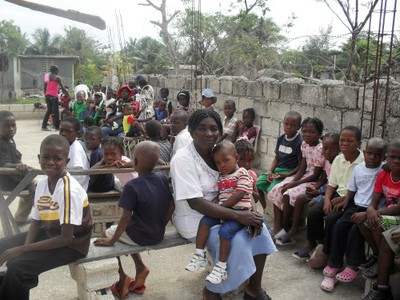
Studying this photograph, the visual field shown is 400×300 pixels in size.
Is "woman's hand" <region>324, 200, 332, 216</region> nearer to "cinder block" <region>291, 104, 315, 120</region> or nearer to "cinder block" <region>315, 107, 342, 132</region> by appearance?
"cinder block" <region>315, 107, 342, 132</region>

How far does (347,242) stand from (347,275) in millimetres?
261

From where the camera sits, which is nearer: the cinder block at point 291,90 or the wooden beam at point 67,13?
the wooden beam at point 67,13

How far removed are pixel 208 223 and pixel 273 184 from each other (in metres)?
1.81

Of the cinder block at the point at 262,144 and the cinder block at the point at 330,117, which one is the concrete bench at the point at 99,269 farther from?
the cinder block at the point at 262,144

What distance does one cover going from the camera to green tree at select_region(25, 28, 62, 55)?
37.3 m

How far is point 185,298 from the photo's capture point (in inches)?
127

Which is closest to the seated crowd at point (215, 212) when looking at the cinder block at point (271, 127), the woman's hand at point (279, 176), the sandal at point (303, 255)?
the sandal at point (303, 255)

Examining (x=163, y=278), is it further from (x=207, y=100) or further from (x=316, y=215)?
(x=207, y=100)

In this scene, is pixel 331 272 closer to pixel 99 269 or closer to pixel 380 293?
pixel 380 293

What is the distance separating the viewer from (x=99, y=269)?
280cm

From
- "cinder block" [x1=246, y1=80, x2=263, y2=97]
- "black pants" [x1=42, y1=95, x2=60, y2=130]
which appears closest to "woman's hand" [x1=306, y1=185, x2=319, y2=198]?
"cinder block" [x1=246, y1=80, x2=263, y2=97]

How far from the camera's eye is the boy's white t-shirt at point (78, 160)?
13.0ft

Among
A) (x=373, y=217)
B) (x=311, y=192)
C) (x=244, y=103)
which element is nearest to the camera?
(x=373, y=217)

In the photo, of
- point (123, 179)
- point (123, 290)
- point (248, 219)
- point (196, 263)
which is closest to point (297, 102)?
point (123, 179)
